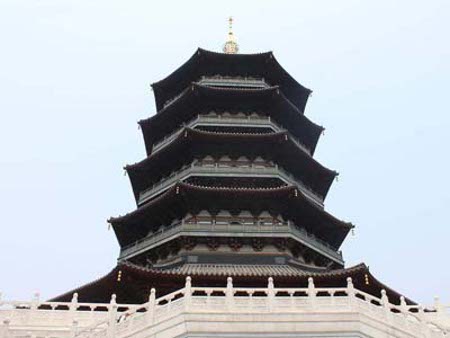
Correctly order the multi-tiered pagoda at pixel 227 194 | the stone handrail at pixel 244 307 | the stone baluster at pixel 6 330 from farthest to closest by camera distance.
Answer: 1. the multi-tiered pagoda at pixel 227 194
2. the stone baluster at pixel 6 330
3. the stone handrail at pixel 244 307

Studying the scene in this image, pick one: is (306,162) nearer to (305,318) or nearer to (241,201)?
(241,201)

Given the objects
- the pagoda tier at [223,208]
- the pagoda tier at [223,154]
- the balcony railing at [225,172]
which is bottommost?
the pagoda tier at [223,208]

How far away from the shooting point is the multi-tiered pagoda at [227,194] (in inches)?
911

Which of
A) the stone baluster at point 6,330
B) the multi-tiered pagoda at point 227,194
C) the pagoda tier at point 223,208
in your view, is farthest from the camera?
the pagoda tier at point 223,208

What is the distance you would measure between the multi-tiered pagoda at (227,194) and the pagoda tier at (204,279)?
41 mm

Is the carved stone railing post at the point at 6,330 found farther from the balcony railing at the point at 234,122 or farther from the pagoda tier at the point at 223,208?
the balcony railing at the point at 234,122

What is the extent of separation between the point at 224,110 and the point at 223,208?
7607mm

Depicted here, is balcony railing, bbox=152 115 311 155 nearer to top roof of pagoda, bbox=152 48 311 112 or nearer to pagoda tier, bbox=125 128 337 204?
pagoda tier, bbox=125 128 337 204

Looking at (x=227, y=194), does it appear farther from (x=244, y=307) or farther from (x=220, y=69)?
(x=220, y=69)

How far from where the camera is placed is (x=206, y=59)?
3447 centimetres

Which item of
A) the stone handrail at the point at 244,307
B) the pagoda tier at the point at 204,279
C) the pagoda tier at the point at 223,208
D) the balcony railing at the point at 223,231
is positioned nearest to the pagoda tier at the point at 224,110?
the pagoda tier at the point at 223,208

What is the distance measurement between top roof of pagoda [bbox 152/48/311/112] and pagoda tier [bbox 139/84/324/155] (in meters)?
2.99

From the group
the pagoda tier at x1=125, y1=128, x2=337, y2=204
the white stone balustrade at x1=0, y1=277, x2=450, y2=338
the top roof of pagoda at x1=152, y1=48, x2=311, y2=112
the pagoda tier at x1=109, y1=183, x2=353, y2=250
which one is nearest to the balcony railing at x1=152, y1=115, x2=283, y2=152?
the pagoda tier at x1=125, y1=128, x2=337, y2=204

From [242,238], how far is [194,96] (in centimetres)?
978
